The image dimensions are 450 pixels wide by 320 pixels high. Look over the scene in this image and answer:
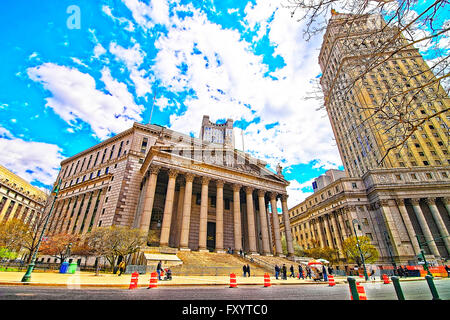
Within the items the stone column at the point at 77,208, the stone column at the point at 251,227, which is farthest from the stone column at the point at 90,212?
the stone column at the point at 251,227

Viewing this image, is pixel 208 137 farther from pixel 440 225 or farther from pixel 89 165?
pixel 440 225

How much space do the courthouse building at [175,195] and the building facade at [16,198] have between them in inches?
777

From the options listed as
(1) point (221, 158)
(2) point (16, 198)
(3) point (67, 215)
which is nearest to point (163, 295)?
(1) point (221, 158)

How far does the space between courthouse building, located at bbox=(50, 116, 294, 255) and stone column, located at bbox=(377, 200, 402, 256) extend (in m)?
22.0

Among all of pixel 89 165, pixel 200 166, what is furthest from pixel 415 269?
pixel 89 165

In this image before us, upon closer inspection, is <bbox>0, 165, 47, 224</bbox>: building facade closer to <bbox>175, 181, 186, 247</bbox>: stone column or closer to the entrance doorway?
<bbox>175, 181, 186, 247</bbox>: stone column

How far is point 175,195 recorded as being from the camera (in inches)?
1351

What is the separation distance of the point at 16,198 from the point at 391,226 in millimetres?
89876

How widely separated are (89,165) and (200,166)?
30729mm

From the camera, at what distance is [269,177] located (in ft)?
125

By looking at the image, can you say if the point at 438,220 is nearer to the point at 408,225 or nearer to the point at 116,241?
the point at 408,225

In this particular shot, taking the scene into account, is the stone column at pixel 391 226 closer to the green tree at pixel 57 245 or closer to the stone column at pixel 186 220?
the stone column at pixel 186 220
